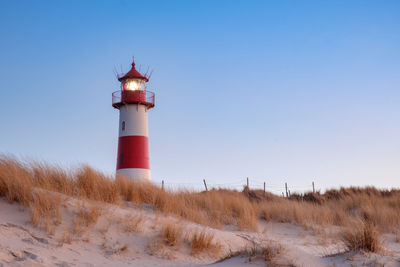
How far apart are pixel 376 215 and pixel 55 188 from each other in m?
9.03

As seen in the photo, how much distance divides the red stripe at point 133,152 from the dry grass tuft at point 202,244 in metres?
12.5

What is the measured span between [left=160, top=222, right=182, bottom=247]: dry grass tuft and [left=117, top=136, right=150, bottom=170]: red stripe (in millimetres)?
12399

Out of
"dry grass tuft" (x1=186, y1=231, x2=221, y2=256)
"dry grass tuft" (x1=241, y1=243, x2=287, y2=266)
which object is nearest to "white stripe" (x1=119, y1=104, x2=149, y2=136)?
"dry grass tuft" (x1=186, y1=231, x2=221, y2=256)

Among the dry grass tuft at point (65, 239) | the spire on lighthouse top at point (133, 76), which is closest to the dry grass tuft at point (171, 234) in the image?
the dry grass tuft at point (65, 239)

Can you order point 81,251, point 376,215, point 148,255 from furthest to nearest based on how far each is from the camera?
point 376,215
point 148,255
point 81,251

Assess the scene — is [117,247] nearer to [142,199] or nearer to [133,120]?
[142,199]

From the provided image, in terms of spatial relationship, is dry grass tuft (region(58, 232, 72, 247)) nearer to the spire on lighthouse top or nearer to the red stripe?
the red stripe

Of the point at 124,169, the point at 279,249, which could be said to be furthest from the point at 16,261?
the point at 124,169

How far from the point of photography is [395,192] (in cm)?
1784

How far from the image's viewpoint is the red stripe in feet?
61.0

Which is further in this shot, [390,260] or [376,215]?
[376,215]

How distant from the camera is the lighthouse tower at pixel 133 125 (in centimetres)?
1864

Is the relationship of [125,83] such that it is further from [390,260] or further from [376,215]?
[390,260]

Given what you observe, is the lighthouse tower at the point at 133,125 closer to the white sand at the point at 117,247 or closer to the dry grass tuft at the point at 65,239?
the white sand at the point at 117,247
